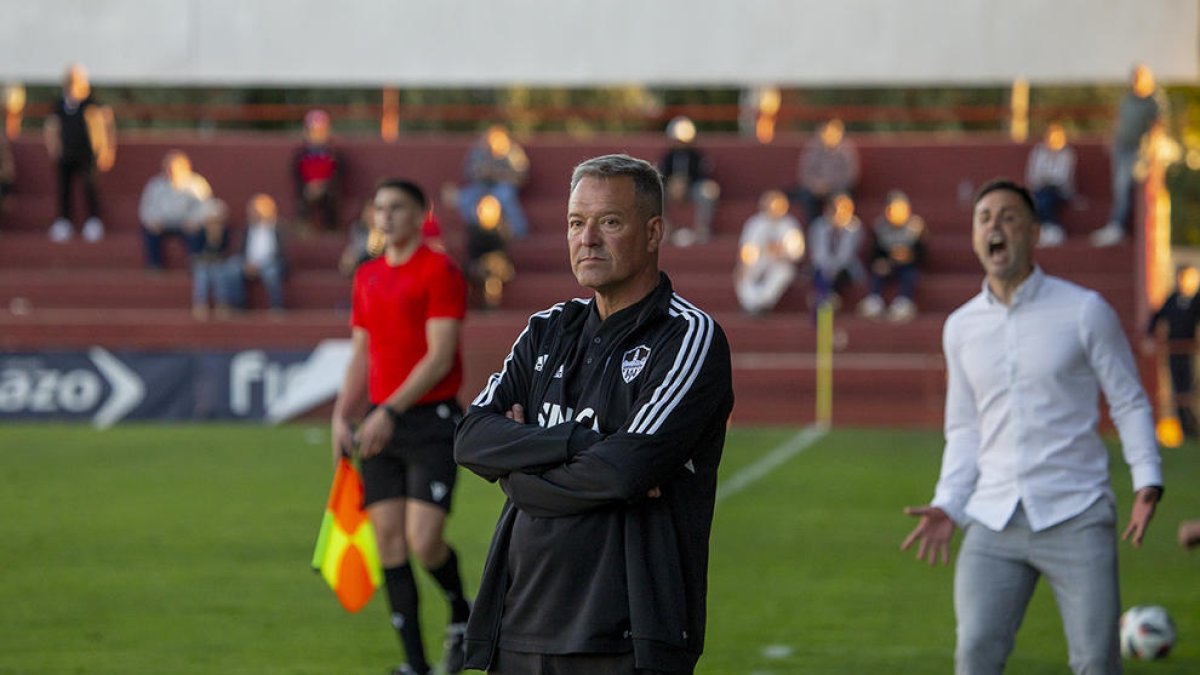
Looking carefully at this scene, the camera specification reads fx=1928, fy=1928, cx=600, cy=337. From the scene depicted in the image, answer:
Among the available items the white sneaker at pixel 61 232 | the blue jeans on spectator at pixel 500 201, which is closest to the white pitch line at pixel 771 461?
the blue jeans on spectator at pixel 500 201

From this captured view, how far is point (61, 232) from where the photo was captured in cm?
3144

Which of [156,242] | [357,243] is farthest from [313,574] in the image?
[156,242]

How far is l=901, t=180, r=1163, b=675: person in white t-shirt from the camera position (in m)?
6.47

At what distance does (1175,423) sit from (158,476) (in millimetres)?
12601

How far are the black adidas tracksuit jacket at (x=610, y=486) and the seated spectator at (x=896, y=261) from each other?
23.7 metres

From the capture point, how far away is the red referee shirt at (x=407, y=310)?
8578 millimetres

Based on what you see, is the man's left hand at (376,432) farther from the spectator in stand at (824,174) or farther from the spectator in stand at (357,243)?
the spectator in stand at (824,174)

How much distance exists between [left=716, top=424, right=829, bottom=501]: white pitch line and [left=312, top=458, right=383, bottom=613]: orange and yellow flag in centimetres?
625

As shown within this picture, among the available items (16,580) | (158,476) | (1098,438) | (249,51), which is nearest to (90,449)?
(158,476)

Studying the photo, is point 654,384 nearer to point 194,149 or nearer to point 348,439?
point 348,439

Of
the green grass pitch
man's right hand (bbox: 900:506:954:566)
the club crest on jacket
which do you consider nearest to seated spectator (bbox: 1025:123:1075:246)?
the green grass pitch

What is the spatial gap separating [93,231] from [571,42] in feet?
44.8

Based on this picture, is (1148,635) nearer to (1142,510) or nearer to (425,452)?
(1142,510)

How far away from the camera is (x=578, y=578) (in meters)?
4.74
